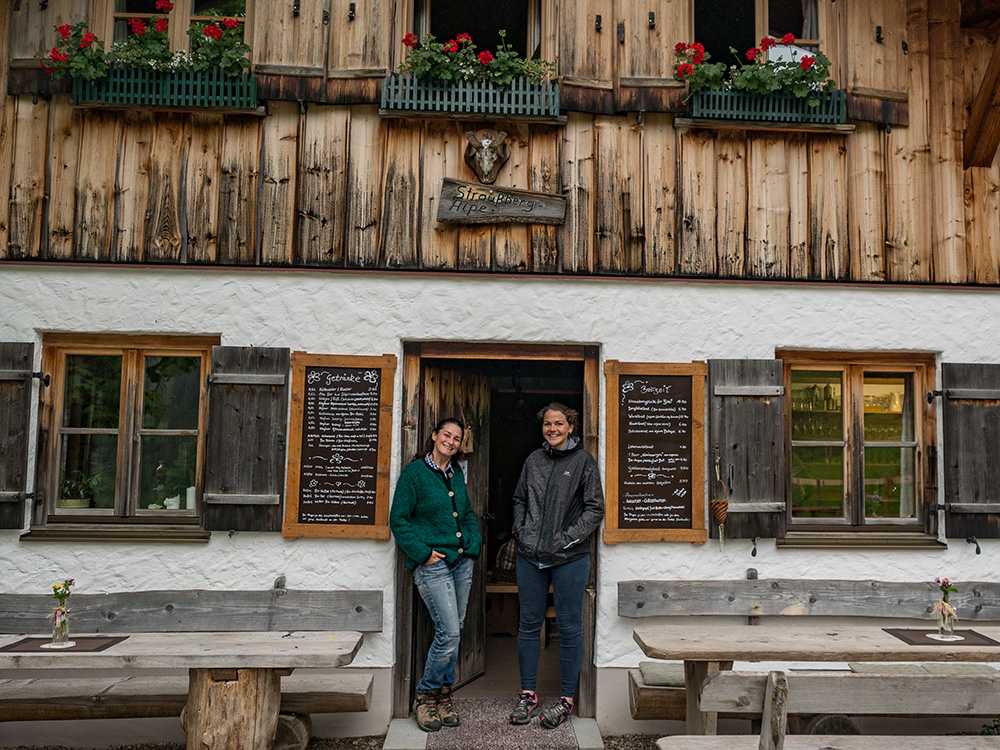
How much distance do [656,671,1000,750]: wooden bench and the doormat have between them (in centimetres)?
123

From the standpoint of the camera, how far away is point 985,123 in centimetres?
507

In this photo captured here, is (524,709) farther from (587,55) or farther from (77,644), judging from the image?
(587,55)

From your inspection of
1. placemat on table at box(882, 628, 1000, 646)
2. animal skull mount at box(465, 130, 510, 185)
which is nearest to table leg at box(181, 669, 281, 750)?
animal skull mount at box(465, 130, 510, 185)

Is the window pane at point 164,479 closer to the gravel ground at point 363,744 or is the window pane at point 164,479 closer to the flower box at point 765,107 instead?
the gravel ground at point 363,744

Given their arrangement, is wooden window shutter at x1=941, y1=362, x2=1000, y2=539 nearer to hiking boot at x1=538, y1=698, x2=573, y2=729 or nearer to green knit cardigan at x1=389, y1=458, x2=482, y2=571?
hiking boot at x1=538, y1=698, x2=573, y2=729

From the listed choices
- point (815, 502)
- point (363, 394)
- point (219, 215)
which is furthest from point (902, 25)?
point (219, 215)

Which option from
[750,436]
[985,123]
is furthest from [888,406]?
[985,123]

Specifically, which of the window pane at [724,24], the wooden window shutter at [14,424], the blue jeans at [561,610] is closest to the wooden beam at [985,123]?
the window pane at [724,24]

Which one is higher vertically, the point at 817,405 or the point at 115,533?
the point at 817,405

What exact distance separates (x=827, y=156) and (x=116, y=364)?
16.3ft

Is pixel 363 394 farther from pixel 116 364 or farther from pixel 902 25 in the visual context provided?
pixel 902 25

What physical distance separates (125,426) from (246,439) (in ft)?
2.82

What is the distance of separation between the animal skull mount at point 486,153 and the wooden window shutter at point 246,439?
175 cm

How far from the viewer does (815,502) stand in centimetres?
516
